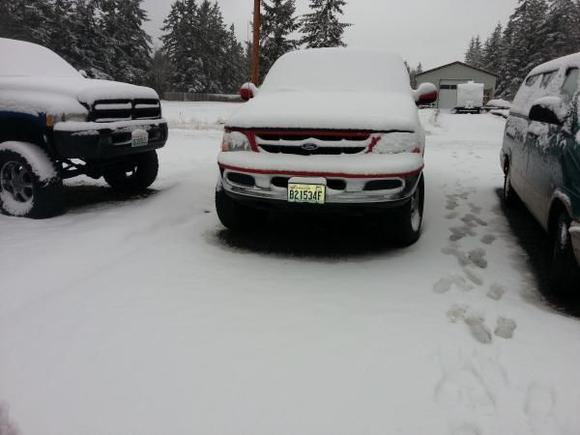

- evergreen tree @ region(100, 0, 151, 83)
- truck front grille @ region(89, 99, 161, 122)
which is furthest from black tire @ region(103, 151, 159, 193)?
evergreen tree @ region(100, 0, 151, 83)

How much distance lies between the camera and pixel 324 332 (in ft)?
8.50

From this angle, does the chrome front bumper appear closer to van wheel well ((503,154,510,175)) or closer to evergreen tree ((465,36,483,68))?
van wheel well ((503,154,510,175))

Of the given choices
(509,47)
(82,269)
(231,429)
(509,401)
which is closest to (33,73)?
(82,269)

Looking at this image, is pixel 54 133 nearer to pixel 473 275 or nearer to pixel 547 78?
pixel 473 275

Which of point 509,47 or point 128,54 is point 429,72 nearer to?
point 509,47

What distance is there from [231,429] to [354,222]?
3160mm

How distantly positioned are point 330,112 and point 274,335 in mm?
1813

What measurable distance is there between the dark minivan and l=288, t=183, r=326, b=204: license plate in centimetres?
157

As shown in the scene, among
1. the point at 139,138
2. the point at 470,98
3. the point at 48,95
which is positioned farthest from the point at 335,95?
the point at 470,98

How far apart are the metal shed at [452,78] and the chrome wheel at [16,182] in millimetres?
42737

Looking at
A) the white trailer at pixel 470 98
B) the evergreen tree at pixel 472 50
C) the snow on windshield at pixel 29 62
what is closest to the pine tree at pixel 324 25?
the white trailer at pixel 470 98

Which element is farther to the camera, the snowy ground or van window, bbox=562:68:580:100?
van window, bbox=562:68:580:100

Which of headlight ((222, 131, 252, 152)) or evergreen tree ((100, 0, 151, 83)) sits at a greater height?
evergreen tree ((100, 0, 151, 83))

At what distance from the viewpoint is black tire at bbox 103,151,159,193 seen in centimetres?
587
